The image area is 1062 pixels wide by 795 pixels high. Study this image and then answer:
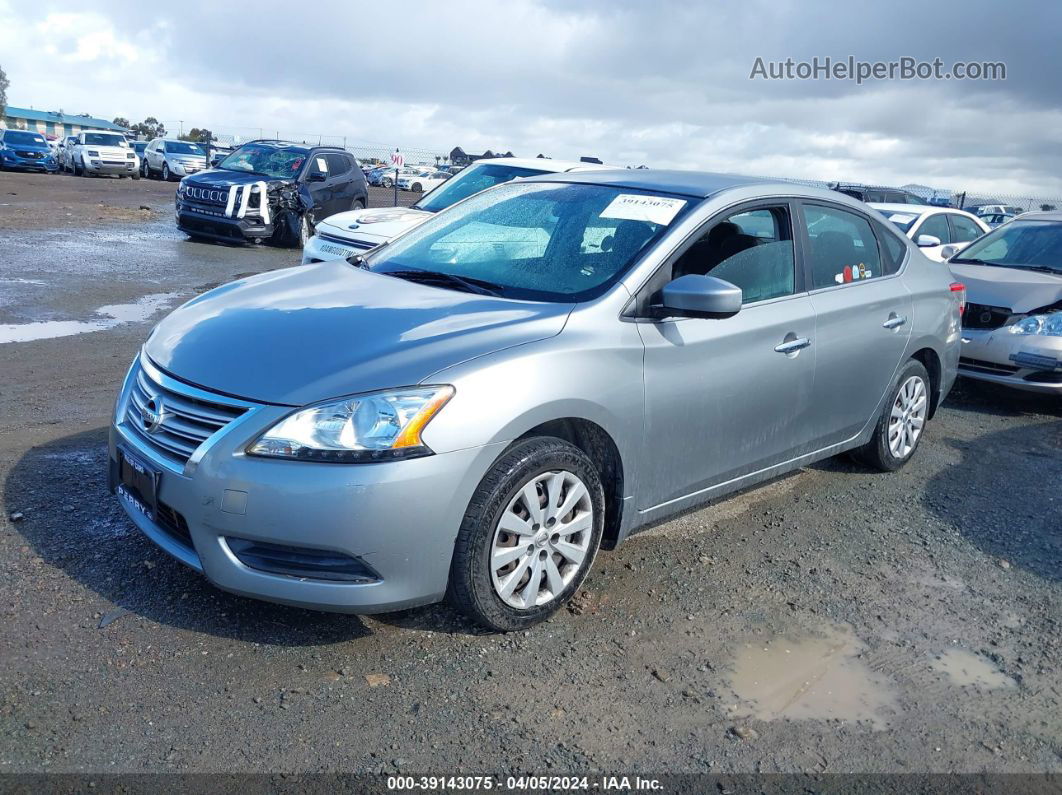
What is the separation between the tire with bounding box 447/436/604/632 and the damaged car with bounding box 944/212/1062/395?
5432 mm

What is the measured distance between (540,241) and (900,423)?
2745 mm

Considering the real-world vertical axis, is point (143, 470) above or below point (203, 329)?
below

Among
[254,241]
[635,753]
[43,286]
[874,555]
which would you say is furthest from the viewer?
[254,241]

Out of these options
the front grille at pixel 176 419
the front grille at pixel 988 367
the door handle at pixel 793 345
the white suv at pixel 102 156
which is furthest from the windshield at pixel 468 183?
the white suv at pixel 102 156

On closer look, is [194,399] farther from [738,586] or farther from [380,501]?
[738,586]

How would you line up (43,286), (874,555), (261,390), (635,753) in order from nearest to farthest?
(635,753), (261,390), (874,555), (43,286)

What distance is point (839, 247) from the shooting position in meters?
5.29

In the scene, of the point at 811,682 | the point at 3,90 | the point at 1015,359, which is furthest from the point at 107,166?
the point at 3,90

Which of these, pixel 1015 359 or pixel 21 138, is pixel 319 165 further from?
pixel 21 138

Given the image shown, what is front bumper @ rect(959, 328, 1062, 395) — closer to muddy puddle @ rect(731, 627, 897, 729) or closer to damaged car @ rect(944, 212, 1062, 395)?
damaged car @ rect(944, 212, 1062, 395)

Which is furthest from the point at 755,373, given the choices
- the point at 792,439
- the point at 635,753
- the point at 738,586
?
the point at 635,753

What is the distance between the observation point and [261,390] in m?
3.34

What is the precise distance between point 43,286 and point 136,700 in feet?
29.4

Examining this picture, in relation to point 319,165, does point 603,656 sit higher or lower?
lower
